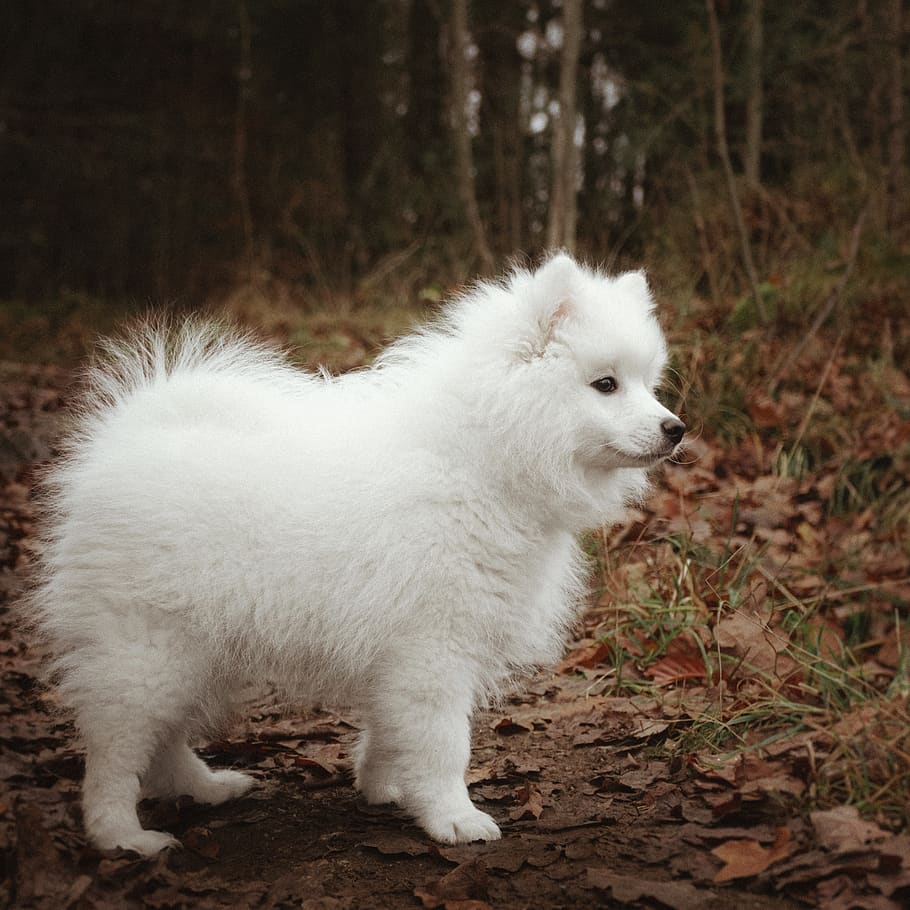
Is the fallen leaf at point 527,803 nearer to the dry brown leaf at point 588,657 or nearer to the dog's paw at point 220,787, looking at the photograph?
the dog's paw at point 220,787

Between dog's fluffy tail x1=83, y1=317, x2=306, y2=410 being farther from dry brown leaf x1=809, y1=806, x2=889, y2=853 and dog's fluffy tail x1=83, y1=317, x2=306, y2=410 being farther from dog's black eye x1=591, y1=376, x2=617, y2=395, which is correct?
dry brown leaf x1=809, y1=806, x2=889, y2=853

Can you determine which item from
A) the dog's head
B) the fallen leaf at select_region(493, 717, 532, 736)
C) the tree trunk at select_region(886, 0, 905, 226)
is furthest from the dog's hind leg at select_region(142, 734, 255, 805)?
the tree trunk at select_region(886, 0, 905, 226)

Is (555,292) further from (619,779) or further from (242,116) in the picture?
(242,116)

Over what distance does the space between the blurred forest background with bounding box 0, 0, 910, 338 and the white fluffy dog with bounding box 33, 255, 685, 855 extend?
7.32 m

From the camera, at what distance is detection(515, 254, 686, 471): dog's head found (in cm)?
309

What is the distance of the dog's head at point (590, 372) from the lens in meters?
3.09

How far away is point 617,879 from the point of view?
2.58m

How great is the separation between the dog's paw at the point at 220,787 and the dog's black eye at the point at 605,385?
1876 mm

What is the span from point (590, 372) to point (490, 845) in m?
1.50

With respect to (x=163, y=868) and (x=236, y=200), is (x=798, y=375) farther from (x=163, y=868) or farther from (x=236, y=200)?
(x=236, y=200)

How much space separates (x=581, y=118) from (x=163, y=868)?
13.4 metres

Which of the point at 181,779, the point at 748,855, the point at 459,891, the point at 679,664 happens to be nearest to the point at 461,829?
the point at 459,891

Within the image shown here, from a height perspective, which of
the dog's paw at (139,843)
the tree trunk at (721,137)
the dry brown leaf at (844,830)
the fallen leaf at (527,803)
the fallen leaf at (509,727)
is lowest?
the fallen leaf at (509,727)

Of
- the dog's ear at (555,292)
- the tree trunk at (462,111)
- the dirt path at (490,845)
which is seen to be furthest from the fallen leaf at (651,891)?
the tree trunk at (462,111)
